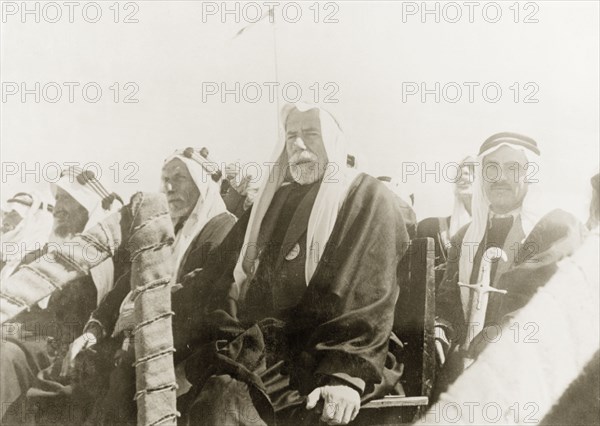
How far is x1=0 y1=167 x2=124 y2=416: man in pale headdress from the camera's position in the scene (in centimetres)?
744

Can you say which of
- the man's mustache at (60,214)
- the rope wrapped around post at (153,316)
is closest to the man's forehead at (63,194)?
the man's mustache at (60,214)

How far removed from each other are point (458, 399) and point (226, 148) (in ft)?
9.29

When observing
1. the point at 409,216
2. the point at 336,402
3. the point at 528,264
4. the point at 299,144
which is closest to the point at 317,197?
the point at 299,144

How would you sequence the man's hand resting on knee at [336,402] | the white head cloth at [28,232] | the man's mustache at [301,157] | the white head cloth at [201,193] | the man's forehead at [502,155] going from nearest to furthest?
1. the man's hand resting on knee at [336,402]
2. the white head cloth at [28,232]
3. the white head cloth at [201,193]
4. the man's mustache at [301,157]
5. the man's forehead at [502,155]

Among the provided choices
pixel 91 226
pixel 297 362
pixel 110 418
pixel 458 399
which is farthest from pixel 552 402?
pixel 91 226

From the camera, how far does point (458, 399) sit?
7.63 m

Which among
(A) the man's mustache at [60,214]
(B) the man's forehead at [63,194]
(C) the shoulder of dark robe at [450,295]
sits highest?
(B) the man's forehead at [63,194]

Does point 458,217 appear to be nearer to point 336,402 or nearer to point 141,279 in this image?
point 336,402

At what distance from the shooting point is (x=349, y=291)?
7535 millimetres

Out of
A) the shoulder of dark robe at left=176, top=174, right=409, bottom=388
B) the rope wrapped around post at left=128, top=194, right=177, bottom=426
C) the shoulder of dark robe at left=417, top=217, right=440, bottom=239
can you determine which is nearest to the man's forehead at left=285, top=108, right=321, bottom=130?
the shoulder of dark robe at left=176, top=174, right=409, bottom=388

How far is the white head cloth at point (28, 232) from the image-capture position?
7.64 meters

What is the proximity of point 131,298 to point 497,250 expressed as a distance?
3.09 metres

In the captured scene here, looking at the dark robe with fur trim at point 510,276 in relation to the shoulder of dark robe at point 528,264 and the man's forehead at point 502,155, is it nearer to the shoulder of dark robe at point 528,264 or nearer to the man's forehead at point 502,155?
the shoulder of dark robe at point 528,264

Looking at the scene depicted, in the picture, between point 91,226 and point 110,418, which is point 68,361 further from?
point 91,226
